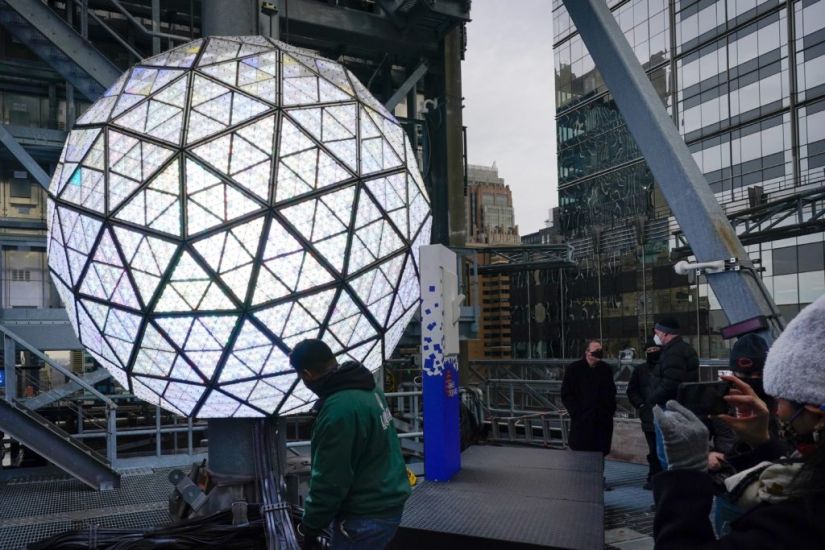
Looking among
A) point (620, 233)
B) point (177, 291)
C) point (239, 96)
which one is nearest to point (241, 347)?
point (177, 291)

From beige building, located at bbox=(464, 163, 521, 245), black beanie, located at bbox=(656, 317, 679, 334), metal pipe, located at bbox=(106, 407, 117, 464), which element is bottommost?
metal pipe, located at bbox=(106, 407, 117, 464)

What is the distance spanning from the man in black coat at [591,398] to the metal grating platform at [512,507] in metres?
0.43

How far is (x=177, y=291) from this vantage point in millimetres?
3900

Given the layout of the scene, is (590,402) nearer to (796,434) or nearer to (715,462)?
(715,462)

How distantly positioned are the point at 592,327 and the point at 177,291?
45747 mm

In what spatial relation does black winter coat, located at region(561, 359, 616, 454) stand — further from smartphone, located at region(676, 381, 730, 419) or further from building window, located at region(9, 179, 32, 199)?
building window, located at region(9, 179, 32, 199)

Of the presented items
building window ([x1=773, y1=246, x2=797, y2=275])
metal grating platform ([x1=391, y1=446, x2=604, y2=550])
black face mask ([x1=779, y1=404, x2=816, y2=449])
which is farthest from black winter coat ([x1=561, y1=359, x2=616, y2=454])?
building window ([x1=773, y1=246, x2=797, y2=275])

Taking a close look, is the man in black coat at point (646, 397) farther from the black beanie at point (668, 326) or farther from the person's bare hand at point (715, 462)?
the person's bare hand at point (715, 462)

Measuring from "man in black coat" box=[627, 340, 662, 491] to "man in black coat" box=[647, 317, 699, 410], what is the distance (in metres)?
0.30

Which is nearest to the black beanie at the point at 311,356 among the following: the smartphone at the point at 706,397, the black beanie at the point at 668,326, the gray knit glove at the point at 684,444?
the smartphone at the point at 706,397

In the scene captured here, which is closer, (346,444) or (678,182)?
(346,444)

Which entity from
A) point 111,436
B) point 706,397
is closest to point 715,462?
point 706,397

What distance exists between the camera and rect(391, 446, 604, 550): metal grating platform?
4.36 metres

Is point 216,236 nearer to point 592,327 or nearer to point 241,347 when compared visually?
point 241,347
